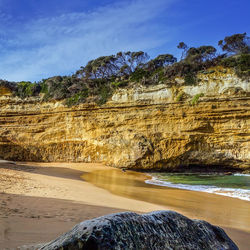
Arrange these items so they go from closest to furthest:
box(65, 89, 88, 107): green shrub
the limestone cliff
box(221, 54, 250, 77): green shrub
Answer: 1. box(221, 54, 250, 77): green shrub
2. the limestone cliff
3. box(65, 89, 88, 107): green shrub

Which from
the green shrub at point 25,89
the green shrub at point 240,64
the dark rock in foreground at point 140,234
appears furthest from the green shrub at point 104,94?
the dark rock in foreground at point 140,234

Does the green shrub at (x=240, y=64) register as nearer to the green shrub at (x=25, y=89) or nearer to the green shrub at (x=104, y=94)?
the green shrub at (x=104, y=94)

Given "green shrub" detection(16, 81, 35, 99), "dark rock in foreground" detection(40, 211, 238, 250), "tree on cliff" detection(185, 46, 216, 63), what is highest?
"tree on cliff" detection(185, 46, 216, 63)

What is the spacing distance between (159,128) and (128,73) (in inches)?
362

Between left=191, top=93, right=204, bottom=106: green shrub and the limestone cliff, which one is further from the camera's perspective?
left=191, top=93, right=204, bottom=106: green shrub

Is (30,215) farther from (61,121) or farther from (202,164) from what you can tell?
(61,121)

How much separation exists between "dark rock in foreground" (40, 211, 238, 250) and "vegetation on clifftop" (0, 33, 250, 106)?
63.3 feet

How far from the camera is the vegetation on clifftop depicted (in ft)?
70.1

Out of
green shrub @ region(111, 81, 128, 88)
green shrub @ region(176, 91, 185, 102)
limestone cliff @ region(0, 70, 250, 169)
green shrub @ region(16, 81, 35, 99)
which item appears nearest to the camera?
limestone cliff @ region(0, 70, 250, 169)

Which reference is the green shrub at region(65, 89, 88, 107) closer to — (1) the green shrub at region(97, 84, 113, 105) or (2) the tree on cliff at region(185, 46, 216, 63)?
(1) the green shrub at region(97, 84, 113, 105)

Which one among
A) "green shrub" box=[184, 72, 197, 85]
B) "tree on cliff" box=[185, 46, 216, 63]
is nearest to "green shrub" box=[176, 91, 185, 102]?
"green shrub" box=[184, 72, 197, 85]

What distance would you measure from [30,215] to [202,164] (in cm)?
1892

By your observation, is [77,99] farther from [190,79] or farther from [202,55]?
[202,55]

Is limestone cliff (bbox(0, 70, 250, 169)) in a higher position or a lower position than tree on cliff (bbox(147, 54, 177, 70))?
lower
